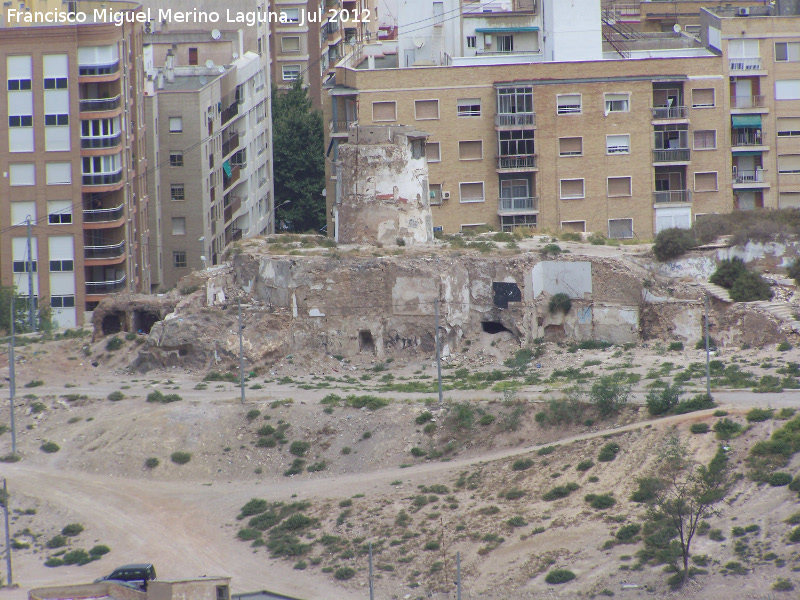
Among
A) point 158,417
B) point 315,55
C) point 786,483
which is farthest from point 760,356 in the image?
point 315,55

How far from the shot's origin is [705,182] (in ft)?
267

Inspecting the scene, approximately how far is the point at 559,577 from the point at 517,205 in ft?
124

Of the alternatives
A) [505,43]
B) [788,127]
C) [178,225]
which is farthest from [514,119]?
[178,225]

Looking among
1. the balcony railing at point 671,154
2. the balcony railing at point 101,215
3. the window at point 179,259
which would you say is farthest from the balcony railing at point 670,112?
the balcony railing at point 101,215

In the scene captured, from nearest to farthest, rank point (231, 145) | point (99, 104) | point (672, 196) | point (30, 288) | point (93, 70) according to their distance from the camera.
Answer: point (30, 288)
point (93, 70)
point (99, 104)
point (672, 196)
point (231, 145)

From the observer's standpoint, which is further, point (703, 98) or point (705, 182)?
point (705, 182)

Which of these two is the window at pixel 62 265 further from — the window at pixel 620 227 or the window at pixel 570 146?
the window at pixel 620 227

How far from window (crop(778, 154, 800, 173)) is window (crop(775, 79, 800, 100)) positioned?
9.87 ft

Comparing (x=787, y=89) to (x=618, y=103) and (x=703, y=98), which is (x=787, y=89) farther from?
(x=618, y=103)

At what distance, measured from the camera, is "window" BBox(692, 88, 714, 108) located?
80.5 m

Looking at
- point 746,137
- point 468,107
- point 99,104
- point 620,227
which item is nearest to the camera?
point 99,104

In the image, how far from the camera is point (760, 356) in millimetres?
56906

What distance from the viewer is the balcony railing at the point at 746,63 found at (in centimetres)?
8125

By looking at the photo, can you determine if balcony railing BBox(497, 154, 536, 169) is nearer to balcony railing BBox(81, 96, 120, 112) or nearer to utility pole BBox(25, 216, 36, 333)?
balcony railing BBox(81, 96, 120, 112)
